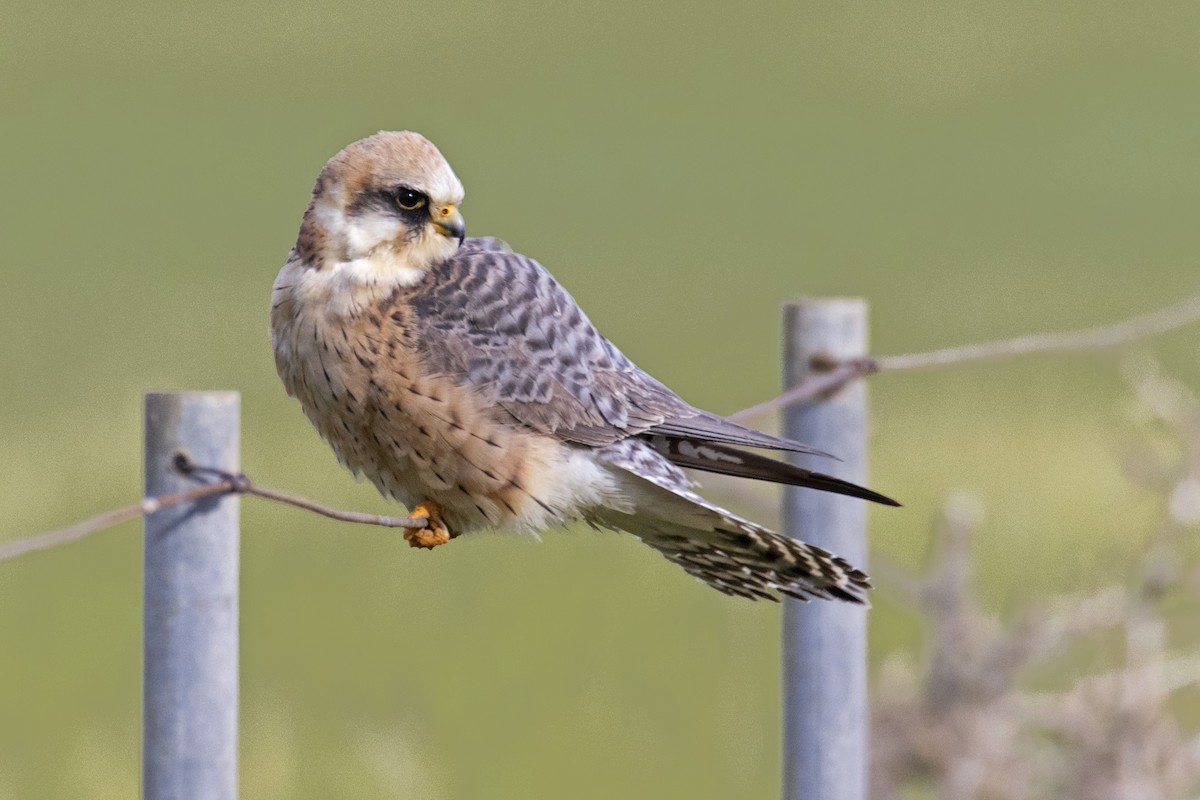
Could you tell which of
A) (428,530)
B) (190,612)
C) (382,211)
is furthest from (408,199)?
(190,612)

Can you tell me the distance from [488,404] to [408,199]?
0.38 meters

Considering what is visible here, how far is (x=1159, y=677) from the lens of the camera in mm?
4113

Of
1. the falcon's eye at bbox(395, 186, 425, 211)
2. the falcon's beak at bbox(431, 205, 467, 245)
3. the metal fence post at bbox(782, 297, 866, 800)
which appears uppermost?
the falcon's eye at bbox(395, 186, 425, 211)

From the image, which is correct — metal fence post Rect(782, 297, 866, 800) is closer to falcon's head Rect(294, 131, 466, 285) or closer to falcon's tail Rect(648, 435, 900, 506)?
falcon's tail Rect(648, 435, 900, 506)

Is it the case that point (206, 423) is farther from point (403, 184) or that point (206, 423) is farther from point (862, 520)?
point (862, 520)

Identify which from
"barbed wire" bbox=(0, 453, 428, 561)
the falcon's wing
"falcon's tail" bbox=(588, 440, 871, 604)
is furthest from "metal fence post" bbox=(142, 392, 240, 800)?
"falcon's tail" bbox=(588, 440, 871, 604)

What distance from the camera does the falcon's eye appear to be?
2051mm

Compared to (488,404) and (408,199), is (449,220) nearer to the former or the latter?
(408,199)

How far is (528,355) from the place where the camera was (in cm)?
233

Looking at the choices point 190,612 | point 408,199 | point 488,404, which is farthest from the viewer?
point 488,404

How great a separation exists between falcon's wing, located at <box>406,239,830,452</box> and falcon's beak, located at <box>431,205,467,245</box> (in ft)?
0.62

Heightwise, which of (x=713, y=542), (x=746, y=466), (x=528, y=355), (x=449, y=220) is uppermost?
(x=449, y=220)

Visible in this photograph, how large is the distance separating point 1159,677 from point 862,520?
4.81ft

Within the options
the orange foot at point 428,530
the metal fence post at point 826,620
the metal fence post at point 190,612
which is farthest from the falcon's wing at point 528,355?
the metal fence post at point 826,620
